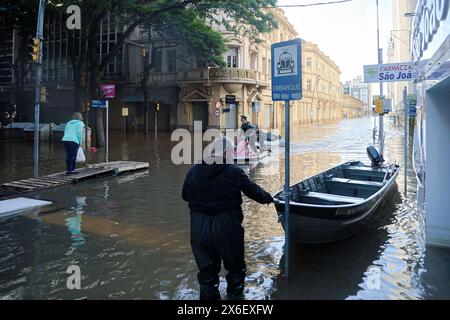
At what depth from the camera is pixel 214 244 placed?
4.16 m

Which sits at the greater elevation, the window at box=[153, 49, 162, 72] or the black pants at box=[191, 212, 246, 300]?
the window at box=[153, 49, 162, 72]

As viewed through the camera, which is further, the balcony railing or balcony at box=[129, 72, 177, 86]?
balcony at box=[129, 72, 177, 86]

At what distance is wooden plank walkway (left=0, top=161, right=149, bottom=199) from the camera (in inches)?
418

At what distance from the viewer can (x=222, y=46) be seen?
97.9 feet

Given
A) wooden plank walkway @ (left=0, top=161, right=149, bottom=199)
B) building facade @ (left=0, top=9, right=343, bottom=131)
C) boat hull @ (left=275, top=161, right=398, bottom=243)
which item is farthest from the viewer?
building facade @ (left=0, top=9, right=343, bottom=131)

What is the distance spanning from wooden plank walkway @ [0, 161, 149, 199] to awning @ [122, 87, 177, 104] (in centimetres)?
2673

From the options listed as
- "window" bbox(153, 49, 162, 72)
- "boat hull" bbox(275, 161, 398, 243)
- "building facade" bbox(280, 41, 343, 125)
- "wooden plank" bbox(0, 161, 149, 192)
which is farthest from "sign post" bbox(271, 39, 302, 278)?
"building facade" bbox(280, 41, 343, 125)

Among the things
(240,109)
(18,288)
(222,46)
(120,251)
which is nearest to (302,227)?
(120,251)

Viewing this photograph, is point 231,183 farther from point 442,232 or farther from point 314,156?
point 314,156

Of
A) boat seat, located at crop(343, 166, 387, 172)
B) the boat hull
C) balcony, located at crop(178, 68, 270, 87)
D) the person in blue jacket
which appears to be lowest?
the boat hull

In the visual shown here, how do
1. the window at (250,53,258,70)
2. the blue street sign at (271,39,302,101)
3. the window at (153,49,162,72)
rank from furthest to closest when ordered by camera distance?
the window at (250,53,258,70)
the window at (153,49,162,72)
the blue street sign at (271,39,302,101)

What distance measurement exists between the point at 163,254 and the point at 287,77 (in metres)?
3.05

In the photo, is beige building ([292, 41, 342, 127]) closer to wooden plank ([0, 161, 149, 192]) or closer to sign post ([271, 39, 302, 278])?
wooden plank ([0, 161, 149, 192])

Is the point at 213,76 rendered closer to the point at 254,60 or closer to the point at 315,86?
the point at 254,60
